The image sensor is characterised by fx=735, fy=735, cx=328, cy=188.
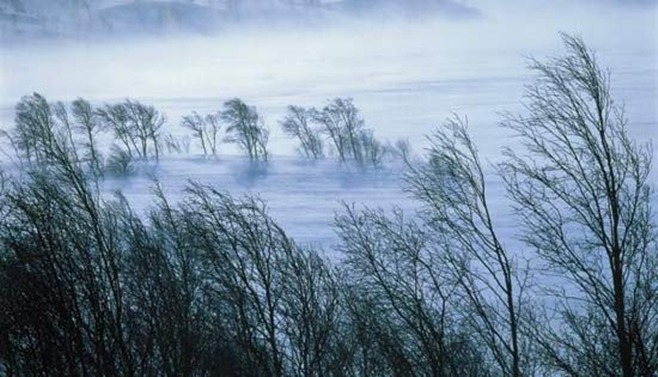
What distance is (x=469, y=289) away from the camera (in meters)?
8.41

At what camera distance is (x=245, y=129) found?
4122cm

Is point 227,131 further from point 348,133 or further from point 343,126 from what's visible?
point 348,133

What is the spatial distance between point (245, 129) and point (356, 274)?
3262 centimetres

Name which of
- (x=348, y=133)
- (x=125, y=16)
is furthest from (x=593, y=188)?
(x=125, y=16)

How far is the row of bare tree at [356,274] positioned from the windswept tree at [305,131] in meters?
31.0

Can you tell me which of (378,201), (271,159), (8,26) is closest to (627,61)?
(271,159)

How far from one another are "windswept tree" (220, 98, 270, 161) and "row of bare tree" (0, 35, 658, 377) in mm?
29859

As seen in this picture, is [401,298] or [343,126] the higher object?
[401,298]

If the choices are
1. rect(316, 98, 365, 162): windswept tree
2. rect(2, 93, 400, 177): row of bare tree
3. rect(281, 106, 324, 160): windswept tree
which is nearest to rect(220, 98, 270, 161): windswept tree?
rect(2, 93, 400, 177): row of bare tree

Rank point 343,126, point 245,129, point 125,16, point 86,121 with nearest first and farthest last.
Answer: point 86,121, point 245,129, point 343,126, point 125,16

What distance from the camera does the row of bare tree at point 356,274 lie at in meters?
7.61

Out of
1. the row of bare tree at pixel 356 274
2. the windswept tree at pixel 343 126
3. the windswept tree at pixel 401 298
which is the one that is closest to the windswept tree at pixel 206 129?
the windswept tree at pixel 343 126

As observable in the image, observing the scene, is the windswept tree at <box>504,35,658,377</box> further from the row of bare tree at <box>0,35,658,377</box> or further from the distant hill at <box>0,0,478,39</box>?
the distant hill at <box>0,0,478,39</box>

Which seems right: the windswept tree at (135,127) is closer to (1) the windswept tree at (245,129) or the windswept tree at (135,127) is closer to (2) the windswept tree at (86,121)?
(2) the windswept tree at (86,121)
